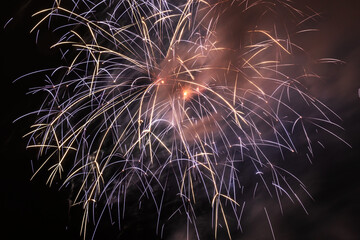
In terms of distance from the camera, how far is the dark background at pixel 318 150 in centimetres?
324

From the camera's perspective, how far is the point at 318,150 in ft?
10.9

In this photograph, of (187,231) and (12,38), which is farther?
(12,38)

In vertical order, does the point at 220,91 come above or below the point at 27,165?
above

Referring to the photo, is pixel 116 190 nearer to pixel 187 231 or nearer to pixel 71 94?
pixel 187 231

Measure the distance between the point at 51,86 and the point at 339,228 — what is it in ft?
10.8

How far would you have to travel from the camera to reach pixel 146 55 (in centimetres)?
351

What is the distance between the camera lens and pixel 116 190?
3.66m

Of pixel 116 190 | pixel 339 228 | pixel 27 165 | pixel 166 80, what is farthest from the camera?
pixel 27 165

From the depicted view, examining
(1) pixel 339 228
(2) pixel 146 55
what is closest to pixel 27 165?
(2) pixel 146 55

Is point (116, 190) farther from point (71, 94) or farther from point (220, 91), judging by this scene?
point (220, 91)

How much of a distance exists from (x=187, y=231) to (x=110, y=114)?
4.85ft

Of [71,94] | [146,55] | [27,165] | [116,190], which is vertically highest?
[146,55]

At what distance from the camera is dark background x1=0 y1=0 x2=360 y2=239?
3240 mm

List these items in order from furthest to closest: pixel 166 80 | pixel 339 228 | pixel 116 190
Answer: pixel 116 190 → pixel 166 80 → pixel 339 228
